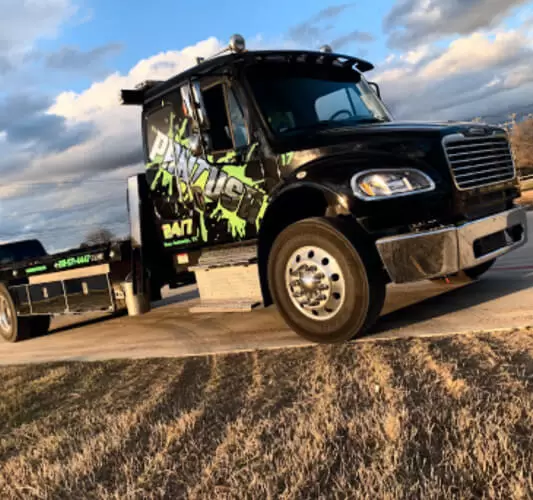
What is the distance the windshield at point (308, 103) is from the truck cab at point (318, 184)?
0.6 inches

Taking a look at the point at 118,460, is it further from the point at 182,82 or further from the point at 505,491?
the point at 182,82

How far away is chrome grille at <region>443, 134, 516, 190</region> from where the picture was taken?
432 centimetres

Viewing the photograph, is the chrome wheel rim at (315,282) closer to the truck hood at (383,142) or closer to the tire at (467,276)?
the truck hood at (383,142)

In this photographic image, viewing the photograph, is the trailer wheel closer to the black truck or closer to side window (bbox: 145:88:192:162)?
the black truck

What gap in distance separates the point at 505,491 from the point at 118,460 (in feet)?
5.69

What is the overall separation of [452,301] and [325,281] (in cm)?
173

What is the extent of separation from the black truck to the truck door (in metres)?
0.02

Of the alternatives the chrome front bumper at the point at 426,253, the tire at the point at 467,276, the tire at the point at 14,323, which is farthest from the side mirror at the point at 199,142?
the tire at the point at 14,323

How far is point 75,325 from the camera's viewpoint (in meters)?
9.05

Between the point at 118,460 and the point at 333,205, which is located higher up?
the point at 333,205

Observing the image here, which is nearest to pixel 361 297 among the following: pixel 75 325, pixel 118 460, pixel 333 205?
pixel 333 205

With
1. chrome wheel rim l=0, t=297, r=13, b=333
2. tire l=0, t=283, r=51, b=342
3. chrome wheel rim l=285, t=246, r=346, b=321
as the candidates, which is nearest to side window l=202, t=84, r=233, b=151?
chrome wheel rim l=285, t=246, r=346, b=321

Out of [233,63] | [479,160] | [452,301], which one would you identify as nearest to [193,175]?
[233,63]

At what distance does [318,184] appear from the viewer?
14.2 ft
